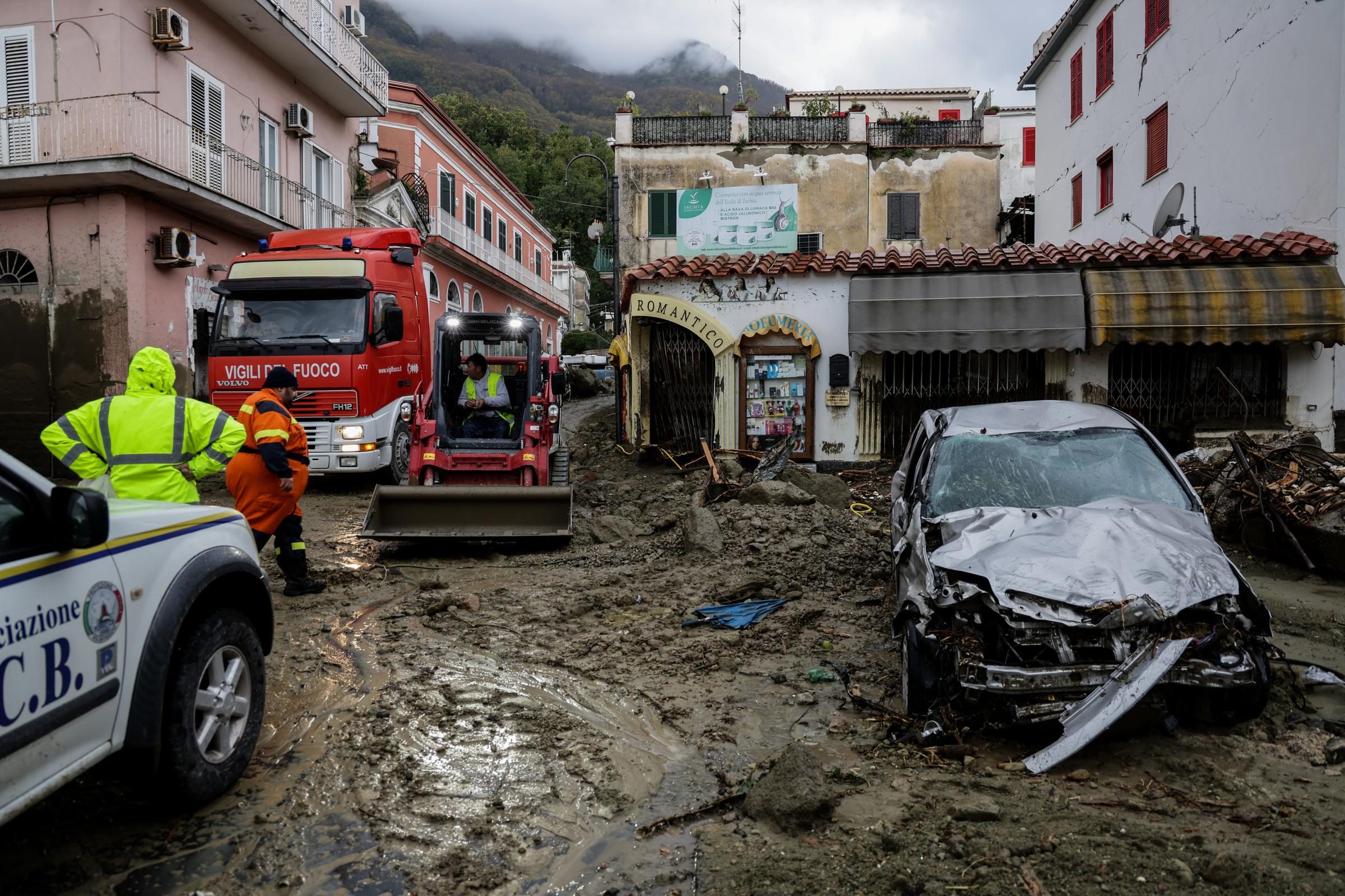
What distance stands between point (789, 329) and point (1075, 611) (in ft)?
34.2

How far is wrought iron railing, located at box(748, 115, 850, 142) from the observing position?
27.0 m

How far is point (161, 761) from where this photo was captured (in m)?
3.35

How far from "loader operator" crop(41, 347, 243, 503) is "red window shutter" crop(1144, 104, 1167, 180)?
18272 mm

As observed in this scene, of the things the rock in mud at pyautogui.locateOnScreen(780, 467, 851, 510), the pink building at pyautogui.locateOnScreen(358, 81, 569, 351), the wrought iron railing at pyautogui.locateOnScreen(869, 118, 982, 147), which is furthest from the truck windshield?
the wrought iron railing at pyautogui.locateOnScreen(869, 118, 982, 147)

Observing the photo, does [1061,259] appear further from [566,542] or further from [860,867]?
[860,867]

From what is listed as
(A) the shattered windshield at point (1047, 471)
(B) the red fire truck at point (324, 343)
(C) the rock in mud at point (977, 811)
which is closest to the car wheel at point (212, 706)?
(C) the rock in mud at point (977, 811)

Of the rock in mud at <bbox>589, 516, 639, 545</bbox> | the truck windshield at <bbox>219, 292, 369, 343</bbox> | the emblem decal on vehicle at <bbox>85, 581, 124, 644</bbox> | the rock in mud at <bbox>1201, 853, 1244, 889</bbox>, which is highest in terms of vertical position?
the truck windshield at <bbox>219, 292, 369, 343</bbox>

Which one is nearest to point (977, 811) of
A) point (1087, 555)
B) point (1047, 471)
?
point (1087, 555)

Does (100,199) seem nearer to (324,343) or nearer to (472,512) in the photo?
(324,343)

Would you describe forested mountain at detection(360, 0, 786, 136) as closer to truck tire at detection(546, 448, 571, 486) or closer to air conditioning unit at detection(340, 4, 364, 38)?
air conditioning unit at detection(340, 4, 364, 38)

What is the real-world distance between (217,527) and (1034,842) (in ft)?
11.6

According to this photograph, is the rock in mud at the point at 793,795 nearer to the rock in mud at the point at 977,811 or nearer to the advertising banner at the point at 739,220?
the rock in mud at the point at 977,811

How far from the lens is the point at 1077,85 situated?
21781 mm

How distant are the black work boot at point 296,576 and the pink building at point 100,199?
9414mm
